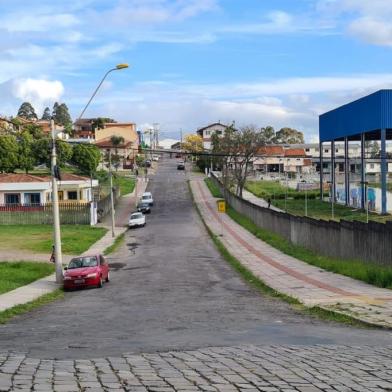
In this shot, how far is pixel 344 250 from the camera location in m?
28.6

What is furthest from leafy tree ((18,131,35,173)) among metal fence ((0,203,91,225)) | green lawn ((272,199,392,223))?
green lawn ((272,199,392,223))

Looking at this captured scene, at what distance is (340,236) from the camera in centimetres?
2909

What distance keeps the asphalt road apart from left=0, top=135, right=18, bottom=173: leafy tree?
59.1 m

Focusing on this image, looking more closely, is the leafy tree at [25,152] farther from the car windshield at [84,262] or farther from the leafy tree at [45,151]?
the car windshield at [84,262]

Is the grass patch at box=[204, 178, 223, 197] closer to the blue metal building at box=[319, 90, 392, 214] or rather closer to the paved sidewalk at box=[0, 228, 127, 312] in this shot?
the blue metal building at box=[319, 90, 392, 214]

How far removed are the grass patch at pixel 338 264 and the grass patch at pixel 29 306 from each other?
1085cm

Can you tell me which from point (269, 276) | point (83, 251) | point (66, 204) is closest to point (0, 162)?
point (66, 204)

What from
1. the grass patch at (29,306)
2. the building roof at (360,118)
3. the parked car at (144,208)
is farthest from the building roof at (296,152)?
the grass patch at (29,306)

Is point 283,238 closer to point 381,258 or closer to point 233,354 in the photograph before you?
point 381,258

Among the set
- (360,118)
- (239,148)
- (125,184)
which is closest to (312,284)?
(360,118)

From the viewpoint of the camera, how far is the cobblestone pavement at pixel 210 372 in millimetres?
7387

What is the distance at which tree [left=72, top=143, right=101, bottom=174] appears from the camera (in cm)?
10256

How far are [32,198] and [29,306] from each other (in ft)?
160

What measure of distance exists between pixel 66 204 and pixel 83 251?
20.9 metres
